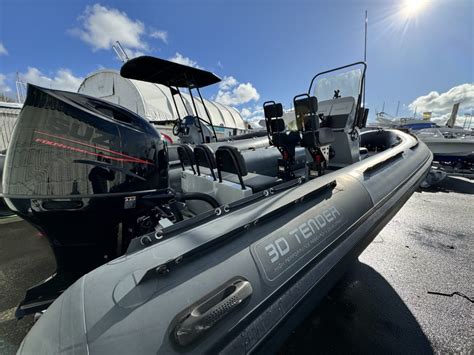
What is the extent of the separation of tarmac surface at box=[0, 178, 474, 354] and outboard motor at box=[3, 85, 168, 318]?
752 millimetres

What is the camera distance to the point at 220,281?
0.82 m

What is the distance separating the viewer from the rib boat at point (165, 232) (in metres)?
0.69

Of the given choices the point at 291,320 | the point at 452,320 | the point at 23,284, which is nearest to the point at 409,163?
the point at 452,320

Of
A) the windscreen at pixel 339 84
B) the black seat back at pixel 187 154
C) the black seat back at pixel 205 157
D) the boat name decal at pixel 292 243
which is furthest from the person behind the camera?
the windscreen at pixel 339 84

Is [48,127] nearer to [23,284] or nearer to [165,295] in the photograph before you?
[165,295]

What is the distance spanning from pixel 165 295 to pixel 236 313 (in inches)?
9.7

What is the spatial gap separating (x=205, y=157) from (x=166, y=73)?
188 centimetres

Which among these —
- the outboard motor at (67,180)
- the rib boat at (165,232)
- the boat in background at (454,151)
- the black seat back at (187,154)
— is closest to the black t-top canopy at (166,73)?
the black seat back at (187,154)

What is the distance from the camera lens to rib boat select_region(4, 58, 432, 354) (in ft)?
2.27

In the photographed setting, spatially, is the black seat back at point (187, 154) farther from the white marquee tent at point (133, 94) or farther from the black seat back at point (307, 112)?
the white marquee tent at point (133, 94)

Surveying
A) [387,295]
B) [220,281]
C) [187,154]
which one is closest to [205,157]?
[187,154]

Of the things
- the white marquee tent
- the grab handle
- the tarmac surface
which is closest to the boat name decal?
the grab handle

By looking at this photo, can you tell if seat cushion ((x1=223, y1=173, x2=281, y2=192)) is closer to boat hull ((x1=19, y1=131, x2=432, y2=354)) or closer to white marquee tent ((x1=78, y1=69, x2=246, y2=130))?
boat hull ((x1=19, y1=131, x2=432, y2=354))

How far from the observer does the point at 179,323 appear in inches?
27.0
